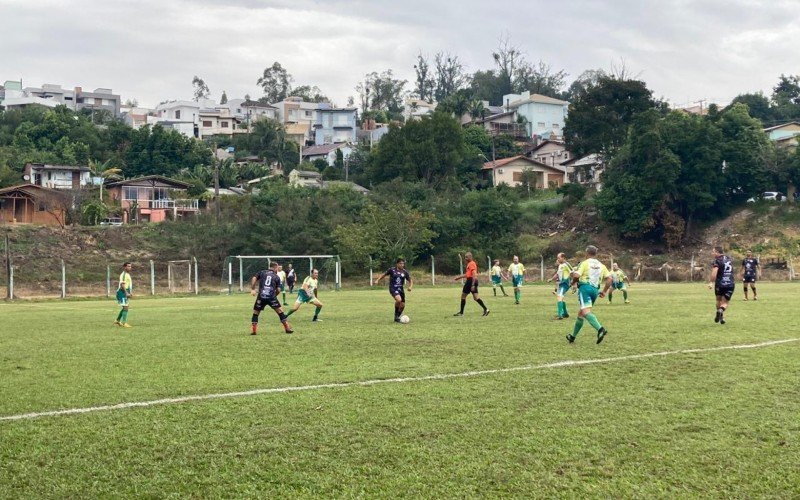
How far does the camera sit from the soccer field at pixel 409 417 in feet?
23.3

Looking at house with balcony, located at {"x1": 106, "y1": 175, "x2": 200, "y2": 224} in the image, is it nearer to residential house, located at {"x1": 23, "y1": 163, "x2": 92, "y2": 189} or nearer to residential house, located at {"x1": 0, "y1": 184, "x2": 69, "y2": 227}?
residential house, located at {"x1": 23, "y1": 163, "x2": 92, "y2": 189}

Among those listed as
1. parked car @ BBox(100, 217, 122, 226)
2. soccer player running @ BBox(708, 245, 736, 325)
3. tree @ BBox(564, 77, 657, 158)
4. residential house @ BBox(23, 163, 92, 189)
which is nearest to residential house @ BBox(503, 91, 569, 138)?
tree @ BBox(564, 77, 657, 158)

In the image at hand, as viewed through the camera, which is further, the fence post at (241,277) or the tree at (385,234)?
the tree at (385,234)

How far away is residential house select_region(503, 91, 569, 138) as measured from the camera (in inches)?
4815

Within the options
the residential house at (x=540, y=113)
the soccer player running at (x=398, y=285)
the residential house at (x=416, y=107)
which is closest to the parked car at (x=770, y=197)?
the residential house at (x=540, y=113)

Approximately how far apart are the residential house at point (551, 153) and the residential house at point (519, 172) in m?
3.97

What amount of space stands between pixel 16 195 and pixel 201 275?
81.2 ft

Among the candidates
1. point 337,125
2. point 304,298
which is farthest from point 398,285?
point 337,125

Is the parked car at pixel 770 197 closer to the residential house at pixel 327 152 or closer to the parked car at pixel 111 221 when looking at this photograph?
the residential house at pixel 327 152

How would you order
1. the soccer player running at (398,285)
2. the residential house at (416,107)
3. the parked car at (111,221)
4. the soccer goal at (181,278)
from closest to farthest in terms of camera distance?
1. the soccer player running at (398,285)
2. the soccer goal at (181,278)
3. the parked car at (111,221)
4. the residential house at (416,107)

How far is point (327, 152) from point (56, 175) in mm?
37921

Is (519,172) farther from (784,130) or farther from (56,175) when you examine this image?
(56,175)

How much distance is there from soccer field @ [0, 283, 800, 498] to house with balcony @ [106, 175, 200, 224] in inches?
2527

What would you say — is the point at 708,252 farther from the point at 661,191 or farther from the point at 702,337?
the point at 702,337
